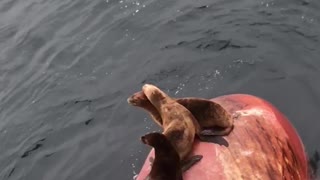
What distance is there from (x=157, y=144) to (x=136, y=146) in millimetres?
2943

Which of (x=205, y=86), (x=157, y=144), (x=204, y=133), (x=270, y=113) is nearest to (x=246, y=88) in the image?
(x=205, y=86)

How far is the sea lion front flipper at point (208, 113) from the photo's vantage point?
3.56 m

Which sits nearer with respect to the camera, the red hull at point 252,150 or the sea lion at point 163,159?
the sea lion at point 163,159

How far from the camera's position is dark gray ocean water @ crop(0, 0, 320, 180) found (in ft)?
19.5

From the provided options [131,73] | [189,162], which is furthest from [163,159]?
[131,73]

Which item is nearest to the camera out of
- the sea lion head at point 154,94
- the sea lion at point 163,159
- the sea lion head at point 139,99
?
the sea lion at point 163,159

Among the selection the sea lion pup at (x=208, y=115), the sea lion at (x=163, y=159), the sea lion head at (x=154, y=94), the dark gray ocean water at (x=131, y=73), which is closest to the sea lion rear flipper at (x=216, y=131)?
the sea lion pup at (x=208, y=115)

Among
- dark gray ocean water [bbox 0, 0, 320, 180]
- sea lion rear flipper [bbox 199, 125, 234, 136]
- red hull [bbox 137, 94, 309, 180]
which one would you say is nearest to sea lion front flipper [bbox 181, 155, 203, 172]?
red hull [bbox 137, 94, 309, 180]

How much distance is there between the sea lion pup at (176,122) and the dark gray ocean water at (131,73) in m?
2.01

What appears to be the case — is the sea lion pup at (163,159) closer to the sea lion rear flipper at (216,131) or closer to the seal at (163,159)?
the seal at (163,159)

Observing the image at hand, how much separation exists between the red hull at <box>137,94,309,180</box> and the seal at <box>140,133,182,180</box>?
0.62 ft

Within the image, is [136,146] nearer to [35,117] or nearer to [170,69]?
[170,69]

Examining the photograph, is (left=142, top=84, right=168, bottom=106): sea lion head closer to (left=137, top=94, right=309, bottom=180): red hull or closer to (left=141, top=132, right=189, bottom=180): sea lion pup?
(left=137, top=94, right=309, bottom=180): red hull

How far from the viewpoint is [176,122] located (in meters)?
3.33
